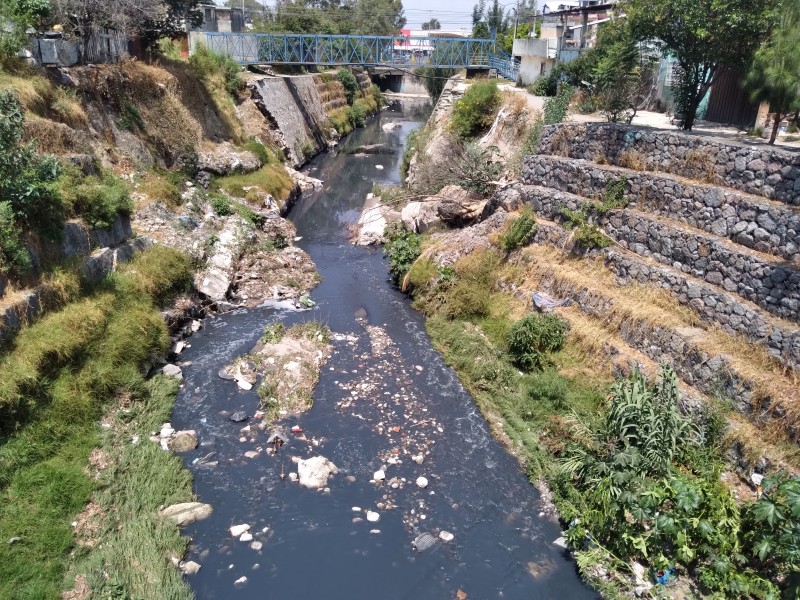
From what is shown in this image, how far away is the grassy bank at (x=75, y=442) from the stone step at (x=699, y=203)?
37.9ft

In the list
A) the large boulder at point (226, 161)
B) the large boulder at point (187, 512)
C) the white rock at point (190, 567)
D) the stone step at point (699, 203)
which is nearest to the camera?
the white rock at point (190, 567)

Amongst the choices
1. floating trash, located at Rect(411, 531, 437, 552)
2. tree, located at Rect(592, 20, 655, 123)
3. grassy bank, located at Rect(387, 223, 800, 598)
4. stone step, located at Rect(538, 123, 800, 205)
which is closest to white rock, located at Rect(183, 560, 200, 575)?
floating trash, located at Rect(411, 531, 437, 552)

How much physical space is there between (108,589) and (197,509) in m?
1.91

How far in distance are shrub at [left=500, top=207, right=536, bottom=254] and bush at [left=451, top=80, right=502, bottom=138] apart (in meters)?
10.7

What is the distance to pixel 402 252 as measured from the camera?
62.7 ft

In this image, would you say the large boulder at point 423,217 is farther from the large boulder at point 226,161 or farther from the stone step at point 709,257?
the large boulder at point 226,161

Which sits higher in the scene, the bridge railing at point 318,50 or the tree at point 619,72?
the bridge railing at point 318,50

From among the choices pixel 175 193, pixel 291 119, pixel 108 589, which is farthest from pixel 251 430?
pixel 291 119

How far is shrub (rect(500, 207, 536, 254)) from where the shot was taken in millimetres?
16359

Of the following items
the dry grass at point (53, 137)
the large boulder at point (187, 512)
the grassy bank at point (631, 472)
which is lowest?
the large boulder at point (187, 512)

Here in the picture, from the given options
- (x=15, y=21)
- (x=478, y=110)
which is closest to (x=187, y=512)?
(x=15, y=21)

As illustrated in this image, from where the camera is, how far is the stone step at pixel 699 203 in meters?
11.0

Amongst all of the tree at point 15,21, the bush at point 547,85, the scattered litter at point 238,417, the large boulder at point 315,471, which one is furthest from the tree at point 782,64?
the tree at point 15,21

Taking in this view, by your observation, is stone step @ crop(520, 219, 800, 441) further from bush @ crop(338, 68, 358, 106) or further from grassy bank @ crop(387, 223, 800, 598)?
bush @ crop(338, 68, 358, 106)
